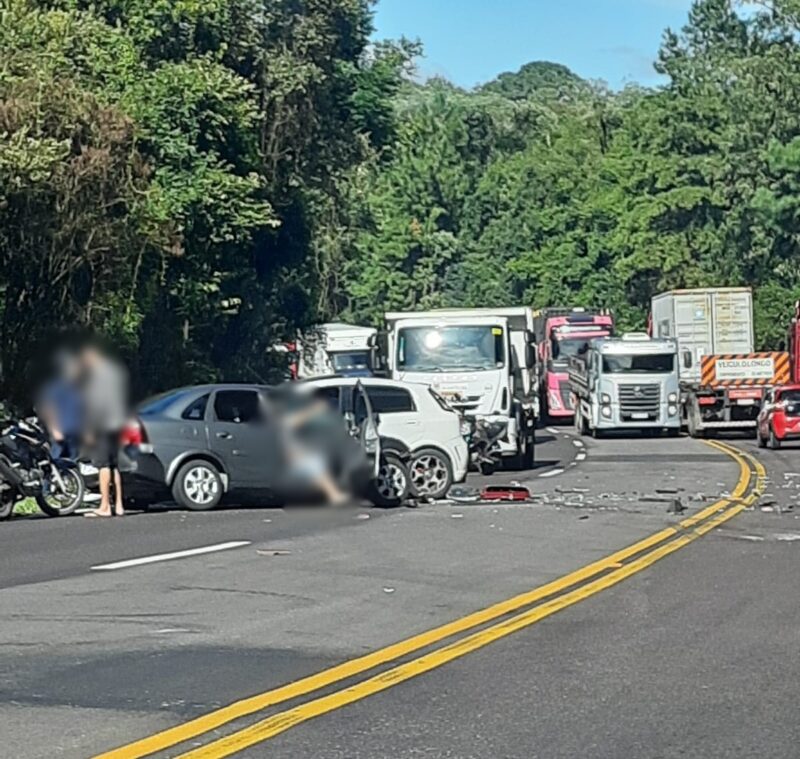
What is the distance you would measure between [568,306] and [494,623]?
4939 cm

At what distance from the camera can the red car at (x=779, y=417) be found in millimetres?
36219

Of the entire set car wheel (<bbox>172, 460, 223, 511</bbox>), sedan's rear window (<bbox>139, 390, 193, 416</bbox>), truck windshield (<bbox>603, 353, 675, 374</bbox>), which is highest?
truck windshield (<bbox>603, 353, 675, 374</bbox>)

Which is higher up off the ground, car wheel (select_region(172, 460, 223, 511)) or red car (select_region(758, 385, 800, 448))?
car wheel (select_region(172, 460, 223, 511))

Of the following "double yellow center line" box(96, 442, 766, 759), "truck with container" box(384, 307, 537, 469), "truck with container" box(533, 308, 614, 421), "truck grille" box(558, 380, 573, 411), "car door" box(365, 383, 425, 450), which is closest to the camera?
"car door" box(365, 383, 425, 450)

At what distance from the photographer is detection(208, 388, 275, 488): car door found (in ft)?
5.54

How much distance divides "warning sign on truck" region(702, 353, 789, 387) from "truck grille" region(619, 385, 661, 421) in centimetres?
148

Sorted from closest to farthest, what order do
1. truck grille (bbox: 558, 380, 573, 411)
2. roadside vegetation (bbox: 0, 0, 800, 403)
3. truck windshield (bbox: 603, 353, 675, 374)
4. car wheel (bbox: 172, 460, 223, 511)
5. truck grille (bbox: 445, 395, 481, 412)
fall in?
roadside vegetation (bbox: 0, 0, 800, 403)
car wheel (bbox: 172, 460, 223, 511)
truck grille (bbox: 445, 395, 481, 412)
truck windshield (bbox: 603, 353, 675, 374)
truck grille (bbox: 558, 380, 573, 411)

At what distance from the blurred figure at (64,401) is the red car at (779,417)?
35.7 metres

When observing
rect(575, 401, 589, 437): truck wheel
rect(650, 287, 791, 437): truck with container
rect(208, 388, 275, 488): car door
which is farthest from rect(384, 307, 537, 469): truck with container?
rect(208, 388, 275, 488): car door

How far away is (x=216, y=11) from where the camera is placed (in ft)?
15.7

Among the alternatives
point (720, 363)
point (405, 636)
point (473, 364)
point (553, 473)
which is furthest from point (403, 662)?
point (720, 363)

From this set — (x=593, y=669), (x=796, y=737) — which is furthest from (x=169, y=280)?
(x=593, y=669)

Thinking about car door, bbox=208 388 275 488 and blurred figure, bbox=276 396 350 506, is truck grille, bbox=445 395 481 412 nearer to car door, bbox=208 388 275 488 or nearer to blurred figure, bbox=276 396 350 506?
car door, bbox=208 388 275 488

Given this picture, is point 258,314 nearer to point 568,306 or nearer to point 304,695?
point 304,695
